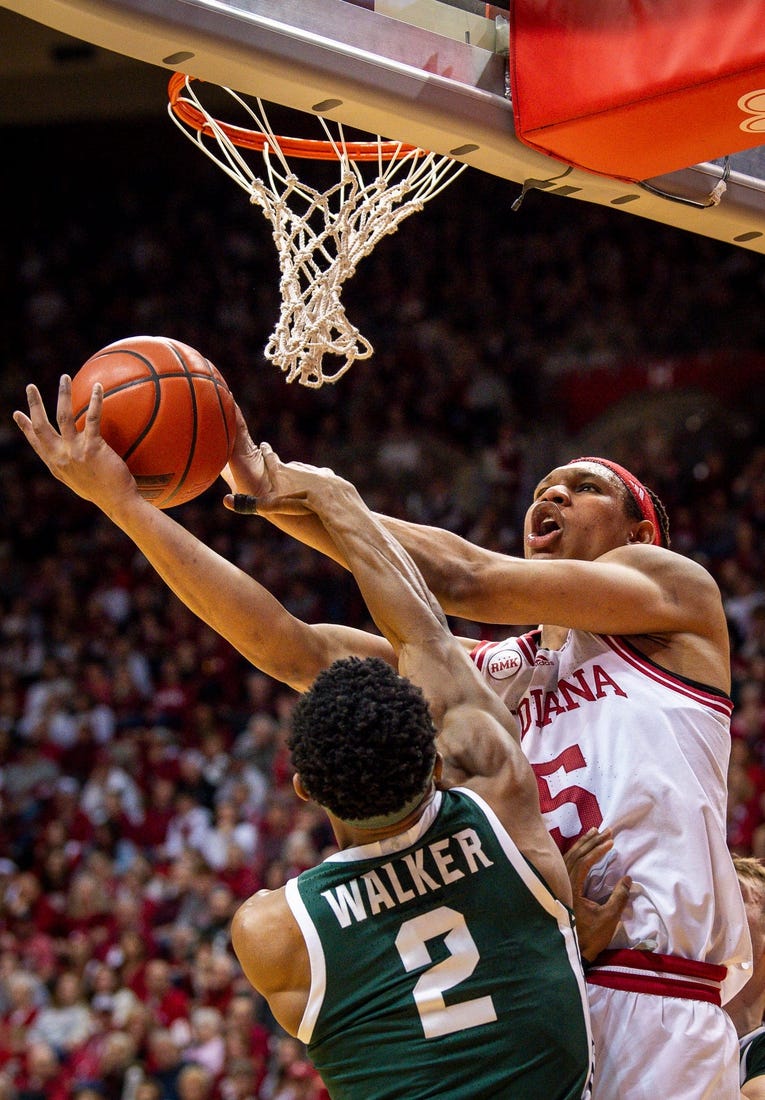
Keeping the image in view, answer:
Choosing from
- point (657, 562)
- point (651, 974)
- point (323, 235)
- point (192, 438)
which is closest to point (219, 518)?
point (323, 235)

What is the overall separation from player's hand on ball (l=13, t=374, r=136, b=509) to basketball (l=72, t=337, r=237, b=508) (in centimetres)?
6

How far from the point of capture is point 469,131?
293 centimetres

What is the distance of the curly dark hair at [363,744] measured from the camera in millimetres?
2127

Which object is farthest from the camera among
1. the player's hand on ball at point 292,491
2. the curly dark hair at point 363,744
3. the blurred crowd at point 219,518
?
the blurred crowd at point 219,518

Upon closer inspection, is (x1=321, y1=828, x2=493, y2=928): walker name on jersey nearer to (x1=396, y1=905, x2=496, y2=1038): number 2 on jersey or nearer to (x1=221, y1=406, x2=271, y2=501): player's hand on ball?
(x1=396, y1=905, x2=496, y2=1038): number 2 on jersey

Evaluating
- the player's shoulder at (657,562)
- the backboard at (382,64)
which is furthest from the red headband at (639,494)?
the backboard at (382,64)

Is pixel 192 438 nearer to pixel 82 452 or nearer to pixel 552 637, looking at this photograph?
pixel 82 452

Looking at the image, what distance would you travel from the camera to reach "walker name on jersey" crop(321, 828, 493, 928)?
2.23 meters

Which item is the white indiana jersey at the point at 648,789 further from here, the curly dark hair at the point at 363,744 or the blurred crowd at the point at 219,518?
the blurred crowd at the point at 219,518

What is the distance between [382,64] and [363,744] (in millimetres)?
1473

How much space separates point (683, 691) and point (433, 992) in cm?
99

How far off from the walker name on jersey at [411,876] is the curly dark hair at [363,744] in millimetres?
115

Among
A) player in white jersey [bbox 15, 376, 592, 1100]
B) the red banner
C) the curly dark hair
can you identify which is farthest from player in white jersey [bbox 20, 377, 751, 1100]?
the red banner

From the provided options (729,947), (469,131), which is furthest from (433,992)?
(469,131)
